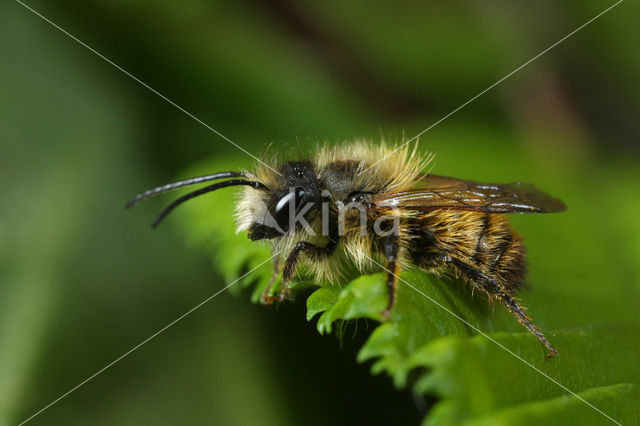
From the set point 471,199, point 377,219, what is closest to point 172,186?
point 377,219

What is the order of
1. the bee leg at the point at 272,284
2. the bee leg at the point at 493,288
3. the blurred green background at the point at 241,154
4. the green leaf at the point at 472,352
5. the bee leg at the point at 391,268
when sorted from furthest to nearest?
the blurred green background at the point at 241,154 → the bee leg at the point at 272,284 → the bee leg at the point at 493,288 → the bee leg at the point at 391,268 → the green leaf at the point at 472,352

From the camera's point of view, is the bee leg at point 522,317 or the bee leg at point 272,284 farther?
the bee leg at point 272,284

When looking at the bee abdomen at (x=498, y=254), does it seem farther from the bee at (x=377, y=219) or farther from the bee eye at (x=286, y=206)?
the bee eye at (x=286, y=206)

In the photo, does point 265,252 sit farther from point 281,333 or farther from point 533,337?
point 533,337

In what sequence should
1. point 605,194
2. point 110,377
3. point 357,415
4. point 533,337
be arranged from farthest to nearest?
point 605,194
point 110,377
point 357,415
point 533,337

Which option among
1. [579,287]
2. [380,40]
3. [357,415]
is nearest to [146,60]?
[380,40]

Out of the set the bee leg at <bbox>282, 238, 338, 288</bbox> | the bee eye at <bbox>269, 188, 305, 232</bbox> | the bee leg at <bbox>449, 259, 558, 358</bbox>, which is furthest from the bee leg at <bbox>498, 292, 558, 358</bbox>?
the bee eye at <bbox>269, 188, 305, 232</bbox>

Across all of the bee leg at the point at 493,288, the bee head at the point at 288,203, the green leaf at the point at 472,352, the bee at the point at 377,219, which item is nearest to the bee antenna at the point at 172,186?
the bee at the point at 377,219
